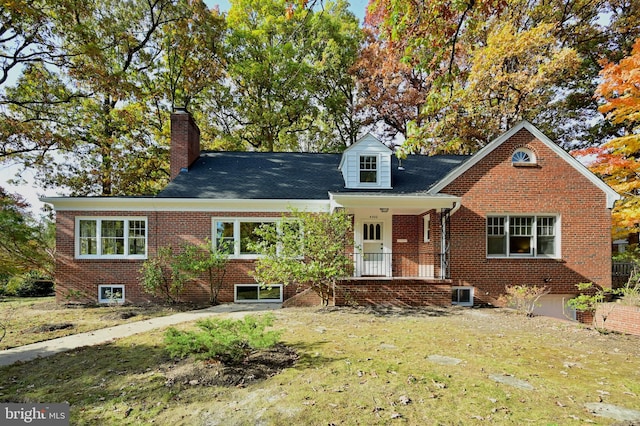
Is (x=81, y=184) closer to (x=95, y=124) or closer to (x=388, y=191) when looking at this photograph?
(x=95, y=124)

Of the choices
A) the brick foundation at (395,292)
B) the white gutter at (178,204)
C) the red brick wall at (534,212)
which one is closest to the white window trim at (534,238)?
the red brick wall at (534,212)

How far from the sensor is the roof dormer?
1279 cm

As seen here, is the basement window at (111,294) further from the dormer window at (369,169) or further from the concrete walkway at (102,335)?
the dormer window at (369,169)

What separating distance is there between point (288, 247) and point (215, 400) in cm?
620

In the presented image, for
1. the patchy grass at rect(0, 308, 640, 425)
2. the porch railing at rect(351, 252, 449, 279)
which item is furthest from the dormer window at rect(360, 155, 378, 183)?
the patchy grass at rect(0, 308, 640, 425)

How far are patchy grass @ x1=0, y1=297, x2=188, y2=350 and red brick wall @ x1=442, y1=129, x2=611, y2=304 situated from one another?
32.7ft

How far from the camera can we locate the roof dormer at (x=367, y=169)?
1279 cm

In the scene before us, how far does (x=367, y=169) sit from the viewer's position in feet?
42.4

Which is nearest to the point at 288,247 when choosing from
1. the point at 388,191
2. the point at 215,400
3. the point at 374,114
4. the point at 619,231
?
the point at 388,191

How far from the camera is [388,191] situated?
41.3 ft

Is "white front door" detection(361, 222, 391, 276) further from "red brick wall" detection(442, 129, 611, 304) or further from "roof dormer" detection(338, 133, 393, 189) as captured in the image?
"red brick wall" detection(442, 129, 611, 304)

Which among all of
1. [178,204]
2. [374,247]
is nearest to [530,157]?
[374,247]

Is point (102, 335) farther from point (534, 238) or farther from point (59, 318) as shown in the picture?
point (534, 238)

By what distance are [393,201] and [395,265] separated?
3197mm
